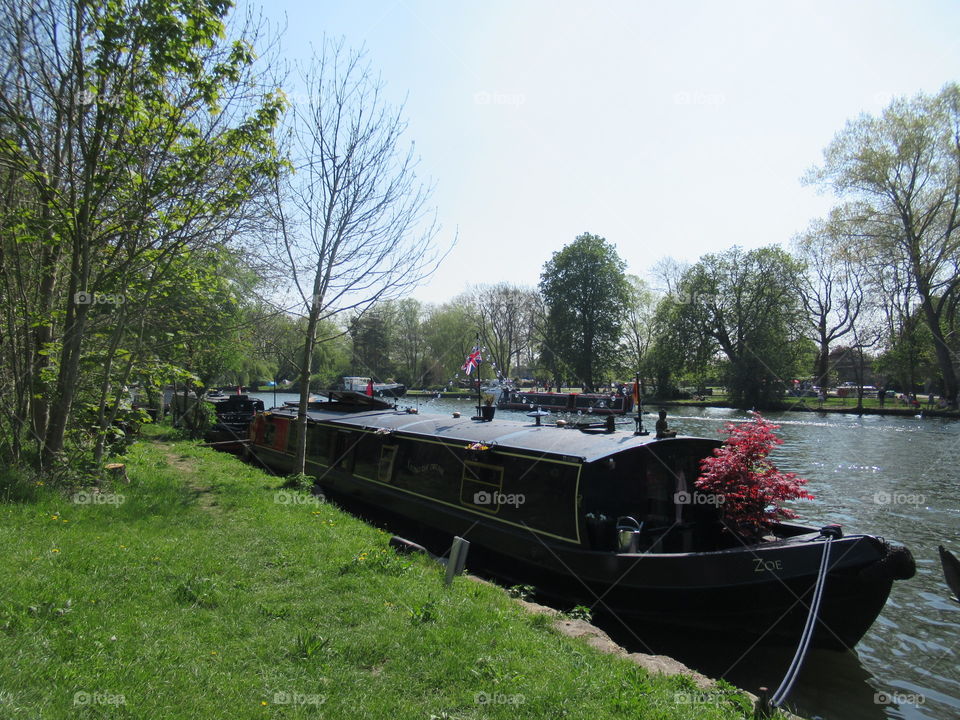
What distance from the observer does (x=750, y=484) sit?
272 inches

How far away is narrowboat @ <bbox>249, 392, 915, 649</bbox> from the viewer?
6242 mm

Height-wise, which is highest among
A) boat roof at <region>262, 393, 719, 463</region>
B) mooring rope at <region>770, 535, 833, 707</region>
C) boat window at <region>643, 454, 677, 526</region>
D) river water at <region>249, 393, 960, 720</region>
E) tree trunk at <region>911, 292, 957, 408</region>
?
tree trunk at <region>911, 292, 957, 408</region>

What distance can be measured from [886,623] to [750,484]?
3231mm

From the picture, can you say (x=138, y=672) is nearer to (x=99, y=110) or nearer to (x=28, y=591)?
(x=28, y=591)

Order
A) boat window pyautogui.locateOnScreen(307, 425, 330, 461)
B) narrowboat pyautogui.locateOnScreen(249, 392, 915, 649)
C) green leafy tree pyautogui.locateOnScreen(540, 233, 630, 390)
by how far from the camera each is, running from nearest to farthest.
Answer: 1. narrowboat pyautogui.locateOnScreen(249, 392, 915, 649)
2. boat window pyautogui.locateOnScreen(307, 425, 330, 461)
3. green leafy tree pyautogui.locateOnScreen(540, 233, 630, 390)

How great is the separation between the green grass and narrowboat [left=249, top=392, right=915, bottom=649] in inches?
55.8

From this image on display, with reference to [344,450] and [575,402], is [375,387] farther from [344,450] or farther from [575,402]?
[344,450]

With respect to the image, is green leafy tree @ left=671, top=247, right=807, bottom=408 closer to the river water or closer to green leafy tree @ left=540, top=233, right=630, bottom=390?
green leafy tree @ left=540, top=233, right=630, bottom=390

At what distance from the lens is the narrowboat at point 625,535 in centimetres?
624

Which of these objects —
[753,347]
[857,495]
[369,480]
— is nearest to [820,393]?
[753,347]

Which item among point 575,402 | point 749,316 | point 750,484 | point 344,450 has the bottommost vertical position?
point 344,450

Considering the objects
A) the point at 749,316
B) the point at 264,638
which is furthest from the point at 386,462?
the point at 749,316

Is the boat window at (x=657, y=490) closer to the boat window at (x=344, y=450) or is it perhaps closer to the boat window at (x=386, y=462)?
the boat window at (x=386, y=462)

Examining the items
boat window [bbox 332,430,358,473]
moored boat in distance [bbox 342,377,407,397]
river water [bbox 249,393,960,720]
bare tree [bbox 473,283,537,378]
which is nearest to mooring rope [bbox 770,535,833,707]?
river water [bbox 249,393,960,720]
